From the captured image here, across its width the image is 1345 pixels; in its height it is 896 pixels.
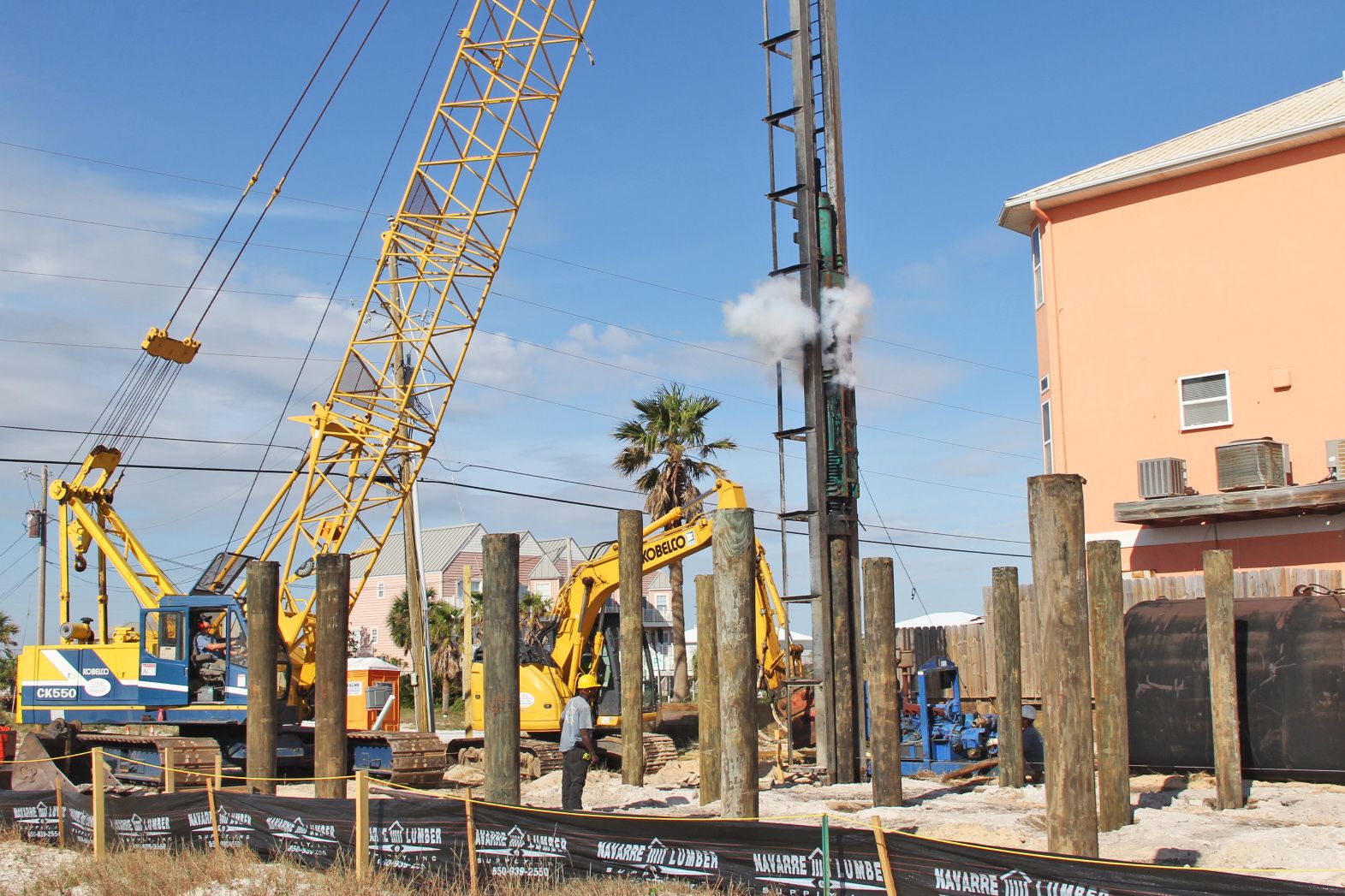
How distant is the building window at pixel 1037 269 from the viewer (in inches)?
971

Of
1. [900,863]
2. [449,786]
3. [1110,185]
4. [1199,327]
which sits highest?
[1110,185]

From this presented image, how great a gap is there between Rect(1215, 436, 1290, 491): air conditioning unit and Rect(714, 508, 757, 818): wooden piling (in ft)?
43.1

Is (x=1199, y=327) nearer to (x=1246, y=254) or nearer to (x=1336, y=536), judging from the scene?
(x=1246, y=254)

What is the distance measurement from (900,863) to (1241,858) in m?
4.80

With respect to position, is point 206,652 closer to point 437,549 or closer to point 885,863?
point 885,863

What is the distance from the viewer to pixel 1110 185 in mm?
22906

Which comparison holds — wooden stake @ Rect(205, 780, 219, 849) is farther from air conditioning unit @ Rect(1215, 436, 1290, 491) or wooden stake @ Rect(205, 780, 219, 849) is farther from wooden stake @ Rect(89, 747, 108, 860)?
air conditioning unit @ Rect(1215, 436, 1290, 491)

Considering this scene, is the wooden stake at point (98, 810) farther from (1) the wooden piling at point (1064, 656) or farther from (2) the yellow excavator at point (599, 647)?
(1) the wooden piling at point (1064, 656)

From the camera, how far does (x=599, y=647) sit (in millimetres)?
20875

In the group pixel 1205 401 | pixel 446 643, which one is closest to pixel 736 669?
pixel 1205 401

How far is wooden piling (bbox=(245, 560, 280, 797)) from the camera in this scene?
12.9 meters

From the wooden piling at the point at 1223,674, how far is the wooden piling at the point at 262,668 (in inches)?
360

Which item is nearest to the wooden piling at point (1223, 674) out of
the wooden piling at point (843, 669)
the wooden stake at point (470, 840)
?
the wooden piling at point (843, 669)

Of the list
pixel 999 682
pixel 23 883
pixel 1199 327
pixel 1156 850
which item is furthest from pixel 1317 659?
pixel 23 883
